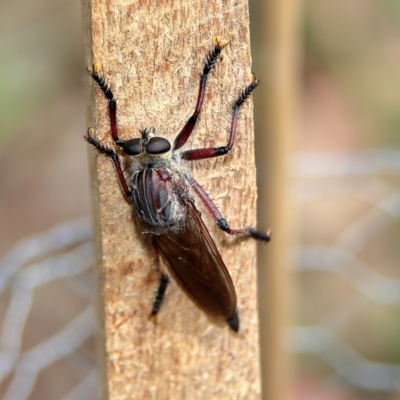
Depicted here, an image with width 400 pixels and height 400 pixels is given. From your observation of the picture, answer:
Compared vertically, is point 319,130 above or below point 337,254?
above

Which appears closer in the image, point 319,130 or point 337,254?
point 337,254

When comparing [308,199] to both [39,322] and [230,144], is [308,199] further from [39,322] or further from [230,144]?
[230,144]

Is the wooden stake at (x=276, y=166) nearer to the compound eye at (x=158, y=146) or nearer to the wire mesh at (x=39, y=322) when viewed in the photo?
the compound eye at (x=158, y=146)

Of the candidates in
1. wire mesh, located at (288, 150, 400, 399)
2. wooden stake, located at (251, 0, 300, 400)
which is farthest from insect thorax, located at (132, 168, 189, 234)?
wire mesh, located at (288, 150, 400, 399)

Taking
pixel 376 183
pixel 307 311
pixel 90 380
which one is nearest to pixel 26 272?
pixel 90 380

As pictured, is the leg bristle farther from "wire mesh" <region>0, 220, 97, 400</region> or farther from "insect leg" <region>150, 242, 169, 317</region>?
"wire mesh" <region>0, 220, 97, 400</region>

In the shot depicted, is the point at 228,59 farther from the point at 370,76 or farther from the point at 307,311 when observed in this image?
the point at 370,76
